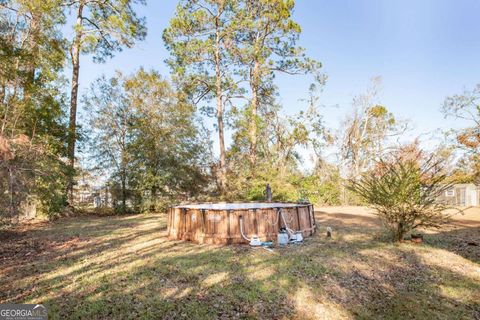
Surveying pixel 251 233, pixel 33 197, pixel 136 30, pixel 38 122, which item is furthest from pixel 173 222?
pixel 136 30

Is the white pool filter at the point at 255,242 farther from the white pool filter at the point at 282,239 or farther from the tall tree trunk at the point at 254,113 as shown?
the tall tree trunk at the point at 254,113

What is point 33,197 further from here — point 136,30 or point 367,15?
point 367,15

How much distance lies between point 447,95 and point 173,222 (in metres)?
19.9

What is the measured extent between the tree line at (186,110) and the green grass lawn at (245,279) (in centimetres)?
640

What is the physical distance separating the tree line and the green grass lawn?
6396 millimetres

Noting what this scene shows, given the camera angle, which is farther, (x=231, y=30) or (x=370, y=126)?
(x=370, y=126)

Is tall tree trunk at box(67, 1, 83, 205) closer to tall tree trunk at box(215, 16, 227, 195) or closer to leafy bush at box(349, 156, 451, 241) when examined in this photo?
tall tree trunk at box(215, 16, 227, 195)

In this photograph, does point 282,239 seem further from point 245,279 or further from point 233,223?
point 245,279

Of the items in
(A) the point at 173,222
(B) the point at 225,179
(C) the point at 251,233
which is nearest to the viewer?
(C) the point at 251,233

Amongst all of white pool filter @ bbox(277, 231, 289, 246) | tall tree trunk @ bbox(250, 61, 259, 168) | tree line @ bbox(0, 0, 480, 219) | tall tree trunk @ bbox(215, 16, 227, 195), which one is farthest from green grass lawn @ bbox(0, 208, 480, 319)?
tall tree trunk @ bbox(250, 61, 259, 168)

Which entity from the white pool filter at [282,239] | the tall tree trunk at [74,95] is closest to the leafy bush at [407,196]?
the white pool filter at [282,239]

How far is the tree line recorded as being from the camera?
13075mm

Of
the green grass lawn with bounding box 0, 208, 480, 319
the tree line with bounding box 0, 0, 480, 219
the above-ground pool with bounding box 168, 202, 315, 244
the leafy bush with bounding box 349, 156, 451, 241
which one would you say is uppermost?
the tree line with bounding box 0, 0, 480, 219

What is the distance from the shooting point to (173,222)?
7.75m
